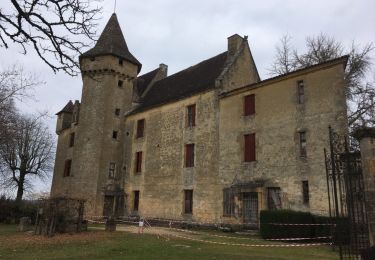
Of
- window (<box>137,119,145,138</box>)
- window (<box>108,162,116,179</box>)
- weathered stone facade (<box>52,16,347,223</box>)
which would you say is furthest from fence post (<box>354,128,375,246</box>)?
window (<box>108,162,116,179</box>)

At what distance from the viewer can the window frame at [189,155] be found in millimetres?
24011

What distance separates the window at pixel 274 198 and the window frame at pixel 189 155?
19.2 ft

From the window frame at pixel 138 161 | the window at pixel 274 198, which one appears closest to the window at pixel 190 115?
the window frame at pixel 138 161

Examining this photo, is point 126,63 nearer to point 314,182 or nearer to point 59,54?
point 314,182

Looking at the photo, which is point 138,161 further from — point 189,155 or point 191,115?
point 191,115

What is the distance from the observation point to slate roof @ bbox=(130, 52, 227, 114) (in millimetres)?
25359

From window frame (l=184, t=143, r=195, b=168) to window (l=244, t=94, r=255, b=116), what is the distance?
442cm

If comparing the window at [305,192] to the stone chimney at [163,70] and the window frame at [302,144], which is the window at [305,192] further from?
the stone chimney at [163,70]

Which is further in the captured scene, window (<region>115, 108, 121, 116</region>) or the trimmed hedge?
window (<region>115, 108, 121, 116</region>)

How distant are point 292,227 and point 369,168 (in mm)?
8537

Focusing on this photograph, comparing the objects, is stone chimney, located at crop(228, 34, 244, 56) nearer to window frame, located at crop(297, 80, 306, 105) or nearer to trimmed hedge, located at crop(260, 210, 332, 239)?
window frame, located at crop(297, 80, 306, 105)

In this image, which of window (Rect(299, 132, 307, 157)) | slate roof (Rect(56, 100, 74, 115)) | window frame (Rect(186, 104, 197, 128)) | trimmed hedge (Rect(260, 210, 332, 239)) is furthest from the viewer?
slate roof (Rect(56, 100, 74, 115))

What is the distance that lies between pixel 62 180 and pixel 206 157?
50.2ft

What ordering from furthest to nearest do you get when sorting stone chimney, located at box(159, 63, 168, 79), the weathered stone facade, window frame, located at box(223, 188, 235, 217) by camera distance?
stone chimney, located at box(159, 63, 168, 79)
window frame, located at box(223, 188, 235, 217)
the weathered stone facade
